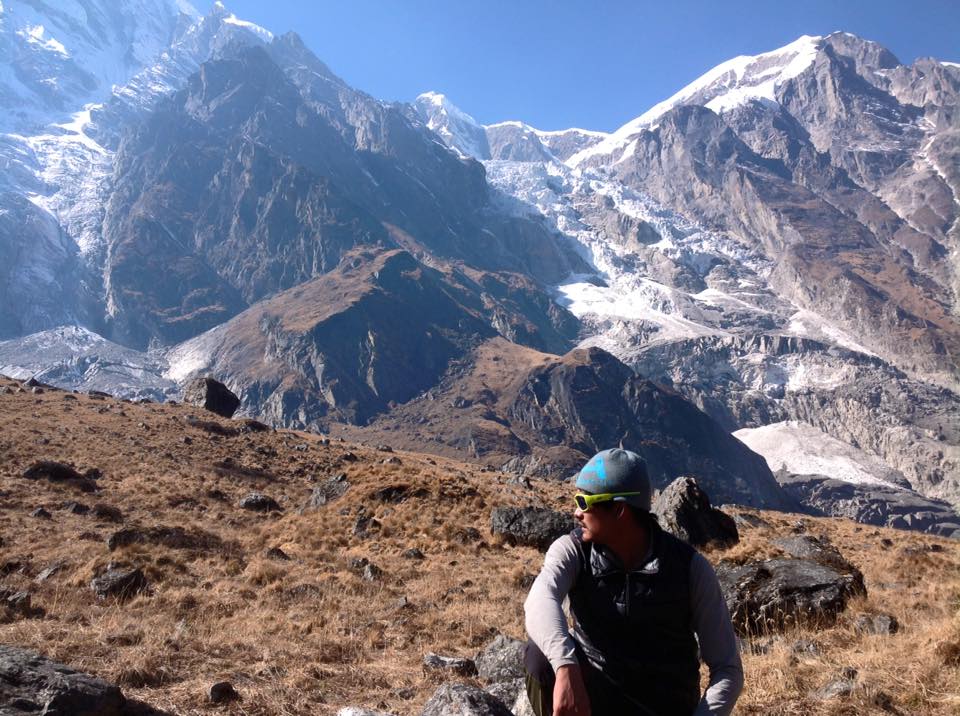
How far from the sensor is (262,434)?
138ft

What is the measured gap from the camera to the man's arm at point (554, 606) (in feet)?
13.1

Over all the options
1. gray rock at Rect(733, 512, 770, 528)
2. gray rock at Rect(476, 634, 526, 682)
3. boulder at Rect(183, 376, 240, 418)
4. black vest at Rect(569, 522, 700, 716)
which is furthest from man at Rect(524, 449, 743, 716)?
boulder at Rect(183, 376, 240, 418)

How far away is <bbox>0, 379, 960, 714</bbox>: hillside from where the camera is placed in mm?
6957

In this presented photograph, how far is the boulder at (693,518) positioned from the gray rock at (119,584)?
15030 mm

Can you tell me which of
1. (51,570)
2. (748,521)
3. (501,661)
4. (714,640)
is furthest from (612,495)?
(748,521)

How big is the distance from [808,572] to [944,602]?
2.01m

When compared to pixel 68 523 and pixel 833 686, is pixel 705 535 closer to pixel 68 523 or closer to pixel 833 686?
pixel 833 686

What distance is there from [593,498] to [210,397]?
5664cm

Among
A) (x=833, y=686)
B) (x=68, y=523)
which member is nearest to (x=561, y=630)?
(x=833, y=686)

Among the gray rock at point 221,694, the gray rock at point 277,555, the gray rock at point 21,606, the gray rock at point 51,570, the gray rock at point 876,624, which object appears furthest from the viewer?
the gray rock at point 277,555

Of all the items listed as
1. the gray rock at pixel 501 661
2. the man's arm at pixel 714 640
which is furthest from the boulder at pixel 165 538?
the man's arm at pixel 714 640

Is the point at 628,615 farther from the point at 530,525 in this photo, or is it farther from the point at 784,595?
the point at 530,525

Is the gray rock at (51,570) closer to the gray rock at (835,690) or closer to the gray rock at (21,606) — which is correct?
the gray rock at (21,606)

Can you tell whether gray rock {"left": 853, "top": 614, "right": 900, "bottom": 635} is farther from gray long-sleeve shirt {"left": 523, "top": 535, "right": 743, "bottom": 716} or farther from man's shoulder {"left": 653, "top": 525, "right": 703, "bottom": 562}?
man's shoulder {"left": 653, "top": 525, "right": 703, "bottom": 562}
